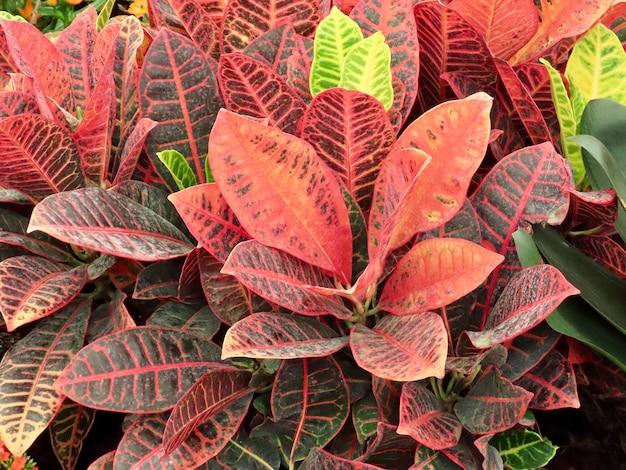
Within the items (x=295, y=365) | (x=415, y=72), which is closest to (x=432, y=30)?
(x=415, y=72)

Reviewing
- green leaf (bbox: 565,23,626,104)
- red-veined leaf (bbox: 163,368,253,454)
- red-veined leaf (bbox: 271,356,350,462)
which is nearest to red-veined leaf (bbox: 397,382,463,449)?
red-veined leaf (bbox: 271,356,350,462)

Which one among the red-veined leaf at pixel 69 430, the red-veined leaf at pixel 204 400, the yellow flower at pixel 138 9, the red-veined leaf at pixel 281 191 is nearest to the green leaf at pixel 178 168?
the red-veined leaf at pixel 281 191

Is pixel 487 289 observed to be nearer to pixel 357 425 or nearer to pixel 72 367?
pixel 357 425

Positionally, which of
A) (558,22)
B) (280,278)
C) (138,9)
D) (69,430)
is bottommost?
(69,430)

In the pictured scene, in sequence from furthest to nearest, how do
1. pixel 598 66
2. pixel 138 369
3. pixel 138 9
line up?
pixel 138 9, pixel 598 66, pixel 138 369

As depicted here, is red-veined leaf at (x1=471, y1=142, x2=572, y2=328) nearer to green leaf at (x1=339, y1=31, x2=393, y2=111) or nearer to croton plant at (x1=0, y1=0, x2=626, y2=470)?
croton plant at (x1=0, y1=0, x2=626, y2=470)

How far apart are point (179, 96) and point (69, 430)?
0.49 m

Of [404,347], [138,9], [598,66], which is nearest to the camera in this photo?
[404,347]

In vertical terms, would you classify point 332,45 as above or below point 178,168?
above

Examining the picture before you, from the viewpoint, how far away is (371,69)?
2.95ft

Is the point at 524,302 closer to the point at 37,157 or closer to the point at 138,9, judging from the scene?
the point at 37,157

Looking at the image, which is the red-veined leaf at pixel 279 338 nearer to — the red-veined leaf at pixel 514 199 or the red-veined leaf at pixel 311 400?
the red-veined leaf at pixel 311 400

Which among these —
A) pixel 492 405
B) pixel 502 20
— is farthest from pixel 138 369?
pixel 502 20

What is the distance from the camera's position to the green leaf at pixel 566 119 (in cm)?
93
